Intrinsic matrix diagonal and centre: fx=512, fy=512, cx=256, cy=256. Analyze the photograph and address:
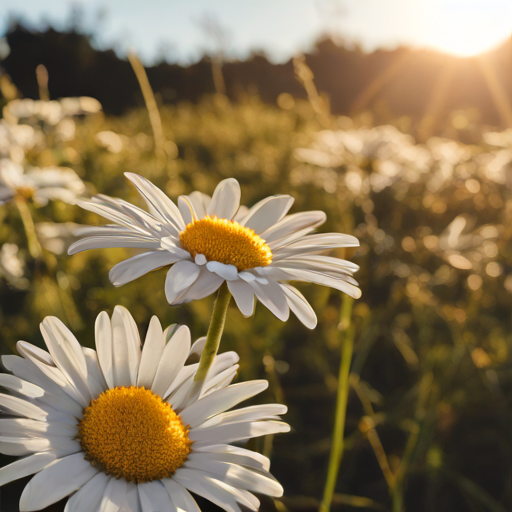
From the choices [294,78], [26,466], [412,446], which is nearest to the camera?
[26,466]

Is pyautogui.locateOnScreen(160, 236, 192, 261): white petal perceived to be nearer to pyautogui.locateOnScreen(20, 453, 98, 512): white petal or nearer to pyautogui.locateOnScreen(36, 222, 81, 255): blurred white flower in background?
pyautogui.locateOnScreen(20, 453, 98, 512): white petal

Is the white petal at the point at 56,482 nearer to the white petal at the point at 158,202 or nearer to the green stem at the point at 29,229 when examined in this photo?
the white petal at the point at 158,202

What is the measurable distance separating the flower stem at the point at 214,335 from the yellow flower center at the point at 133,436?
5 centimetres

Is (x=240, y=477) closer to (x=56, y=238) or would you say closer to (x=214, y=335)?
(x=214, y=335)

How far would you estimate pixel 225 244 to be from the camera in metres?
0.42

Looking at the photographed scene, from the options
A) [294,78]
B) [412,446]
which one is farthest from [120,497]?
[294,78]

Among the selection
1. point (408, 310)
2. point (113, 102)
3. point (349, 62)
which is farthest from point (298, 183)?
point (349, 62)

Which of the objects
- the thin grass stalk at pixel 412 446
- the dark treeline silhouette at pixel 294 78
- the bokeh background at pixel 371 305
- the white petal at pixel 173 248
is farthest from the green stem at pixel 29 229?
the dark treeline silhouette at pixel 294 78

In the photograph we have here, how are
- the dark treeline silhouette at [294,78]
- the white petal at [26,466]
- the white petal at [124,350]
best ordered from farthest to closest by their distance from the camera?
the dark treeline silhouette at [294,78]
the white petal at [124,350]
the white petal at [26,466]

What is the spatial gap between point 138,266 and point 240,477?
16 centimetres

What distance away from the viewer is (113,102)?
27.0 ft

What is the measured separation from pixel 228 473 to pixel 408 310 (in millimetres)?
1145

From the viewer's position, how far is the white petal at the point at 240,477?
1.11ft

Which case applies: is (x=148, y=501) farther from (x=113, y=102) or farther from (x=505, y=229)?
(x=113, y=102)
